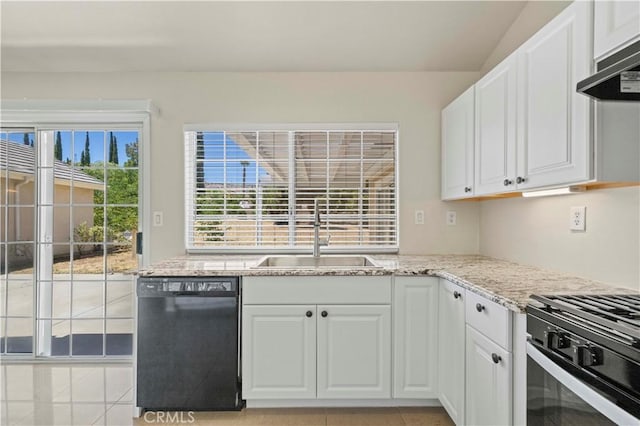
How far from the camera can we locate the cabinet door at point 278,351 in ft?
7.24

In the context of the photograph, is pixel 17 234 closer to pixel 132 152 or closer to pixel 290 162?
pixel 132 152

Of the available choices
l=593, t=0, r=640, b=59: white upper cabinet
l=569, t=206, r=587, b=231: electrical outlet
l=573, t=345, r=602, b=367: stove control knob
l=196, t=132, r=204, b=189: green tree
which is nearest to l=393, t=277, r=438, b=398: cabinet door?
l=569, t=206, r=587, b=231: electrical outlet

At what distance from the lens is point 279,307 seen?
221 centimetres

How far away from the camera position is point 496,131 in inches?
80.7

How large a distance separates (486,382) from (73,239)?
3103mm

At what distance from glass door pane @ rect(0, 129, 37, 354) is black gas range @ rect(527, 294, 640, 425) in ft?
11.6

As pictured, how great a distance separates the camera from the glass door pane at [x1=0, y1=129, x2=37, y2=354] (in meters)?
3.04

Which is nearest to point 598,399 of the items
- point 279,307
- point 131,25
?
point 279,307

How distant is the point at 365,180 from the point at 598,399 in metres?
2.22

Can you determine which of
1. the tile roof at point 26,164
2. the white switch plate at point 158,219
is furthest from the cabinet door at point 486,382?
the tile roof at point 26,164

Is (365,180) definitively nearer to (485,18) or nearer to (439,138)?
(439,138)

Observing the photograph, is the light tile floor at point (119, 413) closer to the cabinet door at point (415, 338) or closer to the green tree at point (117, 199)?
the cabinet door at point (415, 338)

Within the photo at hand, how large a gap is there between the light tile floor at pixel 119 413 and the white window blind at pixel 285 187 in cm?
116

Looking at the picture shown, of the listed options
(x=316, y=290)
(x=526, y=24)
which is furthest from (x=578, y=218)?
(x=316, y=290)
